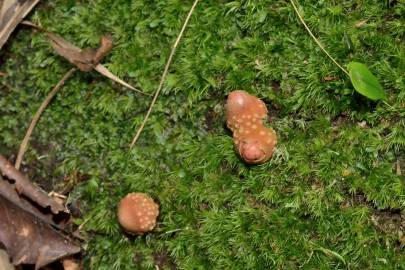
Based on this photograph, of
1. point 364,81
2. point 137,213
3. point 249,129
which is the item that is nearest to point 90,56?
point 137,213

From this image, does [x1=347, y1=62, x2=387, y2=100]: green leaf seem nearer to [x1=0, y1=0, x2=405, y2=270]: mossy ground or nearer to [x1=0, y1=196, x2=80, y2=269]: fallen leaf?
[x1=0, y1=0, x2=405, y2=270]: mossy ground

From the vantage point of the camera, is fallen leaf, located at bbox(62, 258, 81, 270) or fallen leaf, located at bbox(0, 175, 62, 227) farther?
fallen leaf, located at bbox(62, 258, 81, 270)

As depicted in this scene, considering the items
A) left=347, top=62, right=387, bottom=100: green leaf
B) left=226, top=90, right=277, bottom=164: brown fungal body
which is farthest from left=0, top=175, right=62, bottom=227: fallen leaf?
left=347, top=62, right=387, bottom=100: green leaf

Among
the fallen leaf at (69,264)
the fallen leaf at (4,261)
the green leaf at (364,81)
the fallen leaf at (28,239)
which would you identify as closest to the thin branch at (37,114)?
the fallen leaf at (28,239)

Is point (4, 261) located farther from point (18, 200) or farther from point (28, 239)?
point (18, 200)

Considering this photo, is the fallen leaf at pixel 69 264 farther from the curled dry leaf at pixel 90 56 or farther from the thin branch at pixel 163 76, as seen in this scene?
the curled dry leaf at pixel 90 56
